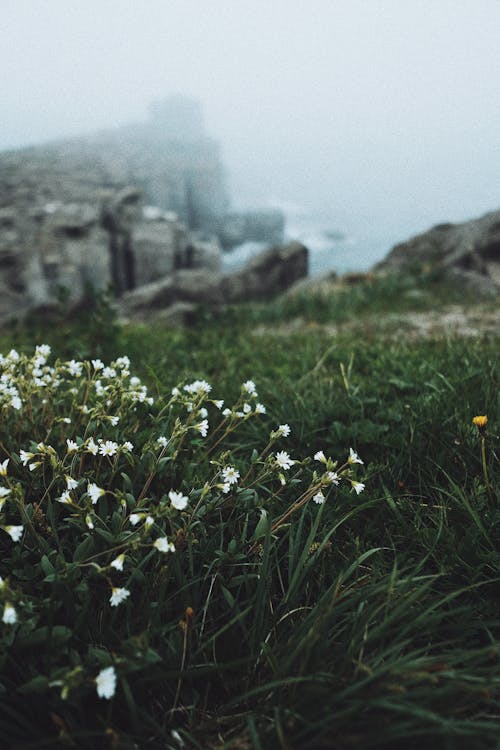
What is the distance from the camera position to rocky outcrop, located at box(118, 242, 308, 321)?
41.8ft

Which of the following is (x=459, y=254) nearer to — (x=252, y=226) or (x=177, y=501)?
(x=177, y=501)

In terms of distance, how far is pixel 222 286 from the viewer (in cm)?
1461

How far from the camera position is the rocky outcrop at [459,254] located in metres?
11.5

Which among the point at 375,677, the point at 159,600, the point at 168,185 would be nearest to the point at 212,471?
the point at 159,600

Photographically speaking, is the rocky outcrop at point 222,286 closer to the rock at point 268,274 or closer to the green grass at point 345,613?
the rock at point 268,274

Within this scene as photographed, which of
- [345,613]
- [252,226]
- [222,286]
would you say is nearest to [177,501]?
[345,613]

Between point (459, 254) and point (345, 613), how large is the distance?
1428cm

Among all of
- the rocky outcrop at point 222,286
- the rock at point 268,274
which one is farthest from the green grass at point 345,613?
the rock at point 268,274

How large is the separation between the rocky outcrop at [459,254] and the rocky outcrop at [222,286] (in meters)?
3.17

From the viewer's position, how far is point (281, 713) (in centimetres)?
124

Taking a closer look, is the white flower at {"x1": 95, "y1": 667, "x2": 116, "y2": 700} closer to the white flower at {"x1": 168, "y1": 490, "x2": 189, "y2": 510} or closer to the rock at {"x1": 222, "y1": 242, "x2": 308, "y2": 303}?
the white flower at {"x1": 168, "y1": 490, "x2": 189, "y2": 510}

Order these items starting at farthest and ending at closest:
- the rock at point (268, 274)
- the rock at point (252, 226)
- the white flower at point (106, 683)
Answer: the rock at point (252, 226) → the rock at point (268, 274) → the white flower at point (106, 683)

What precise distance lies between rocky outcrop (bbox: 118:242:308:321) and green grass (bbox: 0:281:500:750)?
7465mm

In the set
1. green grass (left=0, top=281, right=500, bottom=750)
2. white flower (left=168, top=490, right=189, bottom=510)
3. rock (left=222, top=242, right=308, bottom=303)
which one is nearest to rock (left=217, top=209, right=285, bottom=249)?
rock (left=222, top=242, right=308, bottom=303)
